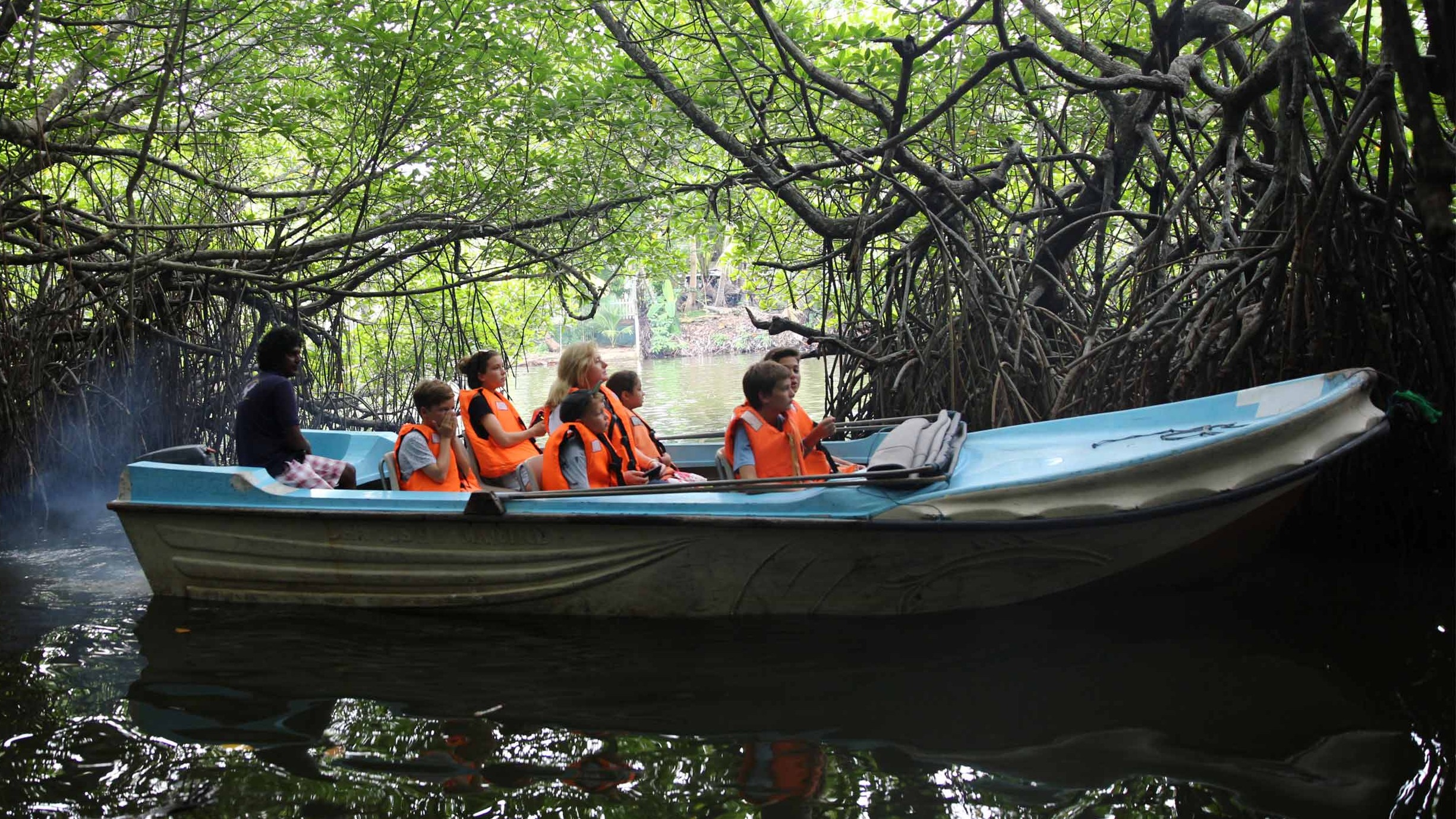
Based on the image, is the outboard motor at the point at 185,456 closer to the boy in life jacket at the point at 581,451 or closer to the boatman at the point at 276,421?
the boatman at the point at 276,421

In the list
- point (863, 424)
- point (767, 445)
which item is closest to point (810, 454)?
point (767, 445)

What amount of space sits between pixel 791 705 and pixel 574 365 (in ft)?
6.65

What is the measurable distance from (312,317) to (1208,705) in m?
6.64

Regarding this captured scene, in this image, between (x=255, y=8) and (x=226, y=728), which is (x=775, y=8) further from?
(x=226, y=728)

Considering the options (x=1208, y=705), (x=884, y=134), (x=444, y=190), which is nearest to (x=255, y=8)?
(x=444, y=190)

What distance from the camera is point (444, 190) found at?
23.3ft

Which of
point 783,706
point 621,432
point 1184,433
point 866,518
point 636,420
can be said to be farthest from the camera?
point 636,420

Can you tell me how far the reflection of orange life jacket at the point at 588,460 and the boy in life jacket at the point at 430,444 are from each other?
0.38 m

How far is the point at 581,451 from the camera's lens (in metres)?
4.53

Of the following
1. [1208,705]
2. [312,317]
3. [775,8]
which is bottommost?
[1208,705]

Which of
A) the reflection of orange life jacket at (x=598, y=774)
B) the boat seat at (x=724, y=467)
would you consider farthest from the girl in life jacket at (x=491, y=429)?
the reflection of orange life jacket at (x=598, y=774)

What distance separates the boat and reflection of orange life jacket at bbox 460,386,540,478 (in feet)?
1.42

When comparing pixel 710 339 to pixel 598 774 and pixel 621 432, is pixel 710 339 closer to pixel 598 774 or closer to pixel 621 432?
pixel 621 432

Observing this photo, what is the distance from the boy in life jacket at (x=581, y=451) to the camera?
449 cm
